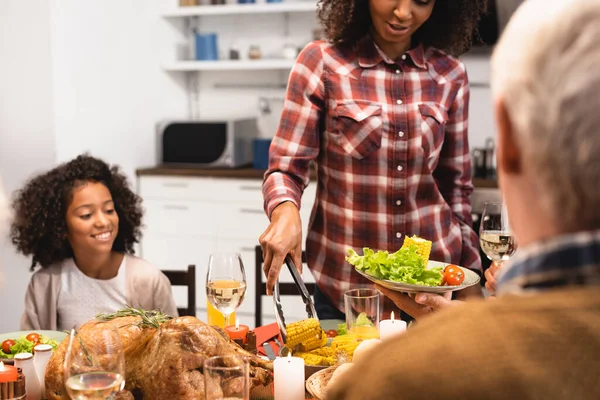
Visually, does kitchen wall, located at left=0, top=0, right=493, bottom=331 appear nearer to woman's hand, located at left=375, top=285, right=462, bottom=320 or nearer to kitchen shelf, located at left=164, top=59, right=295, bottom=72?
kitchen shelf, located at left=164, top=59, right=295, bottom=72

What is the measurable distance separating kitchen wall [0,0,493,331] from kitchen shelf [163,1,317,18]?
0.11 m

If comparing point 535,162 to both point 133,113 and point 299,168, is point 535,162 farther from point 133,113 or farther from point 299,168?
point 133,113

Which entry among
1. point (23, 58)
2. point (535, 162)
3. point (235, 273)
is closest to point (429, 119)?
point (235, 273)

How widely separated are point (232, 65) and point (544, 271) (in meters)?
4.30

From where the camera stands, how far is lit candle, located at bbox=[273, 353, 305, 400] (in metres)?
1.42

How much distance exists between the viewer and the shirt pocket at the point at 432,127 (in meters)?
2.12

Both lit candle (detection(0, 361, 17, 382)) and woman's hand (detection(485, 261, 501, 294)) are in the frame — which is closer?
lit candle (detection(0, 361, 17, 382))

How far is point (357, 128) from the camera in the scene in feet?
6.79

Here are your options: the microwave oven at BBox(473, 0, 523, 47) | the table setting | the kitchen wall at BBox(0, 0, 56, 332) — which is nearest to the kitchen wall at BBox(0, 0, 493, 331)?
the kitchen wall at BBox(0, 0, 56, 332)

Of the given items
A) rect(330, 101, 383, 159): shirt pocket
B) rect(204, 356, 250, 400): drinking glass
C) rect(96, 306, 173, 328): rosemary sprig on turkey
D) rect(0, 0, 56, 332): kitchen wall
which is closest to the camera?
rect(204, 356, 250, 400): drinking glass

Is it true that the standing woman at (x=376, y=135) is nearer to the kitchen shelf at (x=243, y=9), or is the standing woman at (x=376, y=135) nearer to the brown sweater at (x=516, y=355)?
Answer: the brown sweater at (x=516, y=355)

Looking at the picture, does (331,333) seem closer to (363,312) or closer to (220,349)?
(363,312)

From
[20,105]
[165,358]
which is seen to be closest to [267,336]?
[165,358]

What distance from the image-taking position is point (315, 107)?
211 cm
